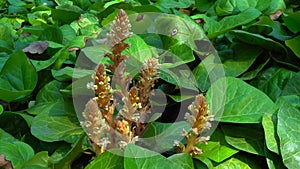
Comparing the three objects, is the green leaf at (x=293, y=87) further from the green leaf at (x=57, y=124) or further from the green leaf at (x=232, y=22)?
the green leaf at (x=57, y=124)

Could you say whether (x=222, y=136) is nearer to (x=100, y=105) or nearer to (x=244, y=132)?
(x=244, y=132)

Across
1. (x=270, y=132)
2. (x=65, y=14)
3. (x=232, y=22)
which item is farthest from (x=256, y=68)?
(x=65, y=14)

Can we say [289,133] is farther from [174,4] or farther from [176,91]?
[174,4]

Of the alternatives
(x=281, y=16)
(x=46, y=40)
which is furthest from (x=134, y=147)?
(x=281, y=16)

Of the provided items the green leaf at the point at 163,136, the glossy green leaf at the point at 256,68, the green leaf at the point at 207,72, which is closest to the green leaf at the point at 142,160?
the green leaf at the point at 163,136

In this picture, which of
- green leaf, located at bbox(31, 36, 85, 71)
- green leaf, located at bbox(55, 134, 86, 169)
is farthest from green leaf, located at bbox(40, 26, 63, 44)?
green leaf, located at bbox(55, 134, 86, 169)

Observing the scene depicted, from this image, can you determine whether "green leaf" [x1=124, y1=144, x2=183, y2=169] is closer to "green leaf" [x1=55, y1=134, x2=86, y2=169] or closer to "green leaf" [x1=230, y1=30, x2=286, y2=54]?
"green leaf" [x1=55, y1=134, x2=86, y2=169]
